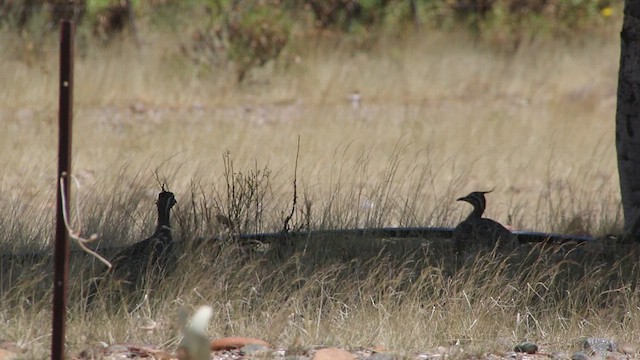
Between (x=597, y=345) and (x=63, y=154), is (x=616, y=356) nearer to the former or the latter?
(x=597, y=345)

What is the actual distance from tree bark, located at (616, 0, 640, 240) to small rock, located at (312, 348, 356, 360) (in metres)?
2.64

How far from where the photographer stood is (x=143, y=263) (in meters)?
4.77

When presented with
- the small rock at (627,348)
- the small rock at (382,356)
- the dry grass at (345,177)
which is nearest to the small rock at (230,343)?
the dry grass at (345,177)

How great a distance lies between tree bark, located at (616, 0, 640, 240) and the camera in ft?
19.6

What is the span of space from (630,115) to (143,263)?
119 inches

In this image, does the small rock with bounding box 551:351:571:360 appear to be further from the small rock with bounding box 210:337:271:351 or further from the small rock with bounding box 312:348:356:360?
the small rock with bounding box 210:337:271:351

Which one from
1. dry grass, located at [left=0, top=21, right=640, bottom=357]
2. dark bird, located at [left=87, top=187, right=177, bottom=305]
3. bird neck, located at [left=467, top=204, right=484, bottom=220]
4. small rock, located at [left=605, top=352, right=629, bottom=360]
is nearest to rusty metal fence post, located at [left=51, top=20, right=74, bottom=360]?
dry grass, located at [left=0, top=21, right=640, bottom=357]

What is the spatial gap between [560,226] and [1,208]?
11.6 ft

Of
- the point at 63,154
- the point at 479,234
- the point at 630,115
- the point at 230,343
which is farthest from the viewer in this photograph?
the point at 630,115

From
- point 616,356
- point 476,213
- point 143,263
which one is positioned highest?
point 476,213

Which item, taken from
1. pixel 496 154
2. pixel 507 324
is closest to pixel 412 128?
pixel 496 154

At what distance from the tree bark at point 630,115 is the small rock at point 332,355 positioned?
2.64 metres

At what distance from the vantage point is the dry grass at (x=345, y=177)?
177 inches

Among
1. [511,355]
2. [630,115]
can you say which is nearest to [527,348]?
[511,355]
